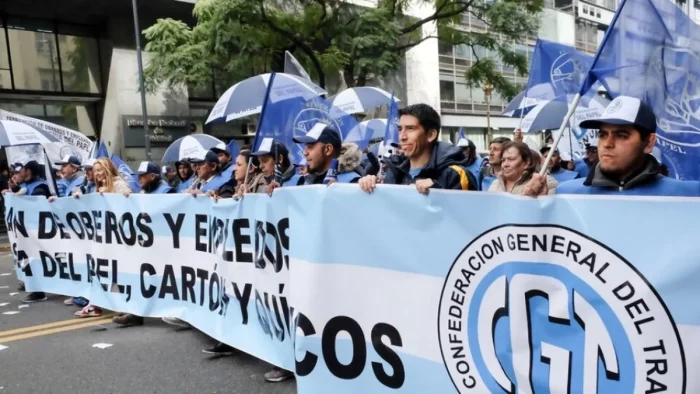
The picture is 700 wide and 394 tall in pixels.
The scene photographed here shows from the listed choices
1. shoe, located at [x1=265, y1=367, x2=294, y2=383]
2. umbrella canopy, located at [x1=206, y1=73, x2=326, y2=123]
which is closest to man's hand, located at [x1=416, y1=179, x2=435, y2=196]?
shoe, located at [x1=265, y1=367, x2=294, y2=383]

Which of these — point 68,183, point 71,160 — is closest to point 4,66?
point 71,160

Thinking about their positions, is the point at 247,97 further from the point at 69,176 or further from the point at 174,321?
the point at 69,176

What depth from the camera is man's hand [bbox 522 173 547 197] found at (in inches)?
92.5

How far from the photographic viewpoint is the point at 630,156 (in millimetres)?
2580

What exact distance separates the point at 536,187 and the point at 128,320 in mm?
4652

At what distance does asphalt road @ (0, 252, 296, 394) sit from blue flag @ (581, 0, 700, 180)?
2754 mm

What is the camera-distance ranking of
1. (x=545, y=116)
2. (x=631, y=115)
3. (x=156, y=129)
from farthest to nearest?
(x=156, y=129) → (x=545, y=116) → (x=631, y=115)

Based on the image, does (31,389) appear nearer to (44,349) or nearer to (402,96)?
(44,349)

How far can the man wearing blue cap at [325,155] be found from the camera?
14.1ft

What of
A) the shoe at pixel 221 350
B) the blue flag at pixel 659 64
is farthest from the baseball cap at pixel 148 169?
the blue flag at pixel 659 64

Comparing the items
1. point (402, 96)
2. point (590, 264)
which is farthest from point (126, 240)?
point (402, 96)

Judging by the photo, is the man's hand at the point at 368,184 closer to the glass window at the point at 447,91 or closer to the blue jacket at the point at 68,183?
the blue jacket at the point at 68,183

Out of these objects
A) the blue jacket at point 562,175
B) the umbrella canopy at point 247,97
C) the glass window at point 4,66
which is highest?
the glass window at point 4,66

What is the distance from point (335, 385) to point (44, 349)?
3270mm
